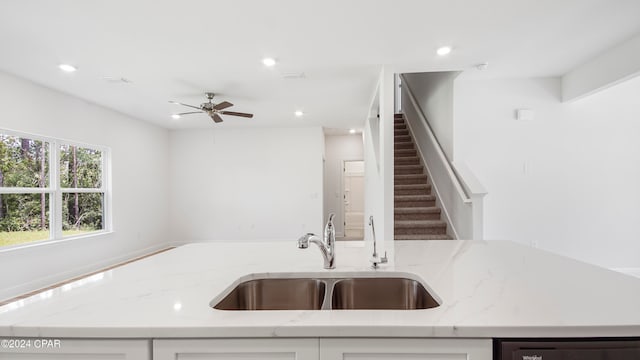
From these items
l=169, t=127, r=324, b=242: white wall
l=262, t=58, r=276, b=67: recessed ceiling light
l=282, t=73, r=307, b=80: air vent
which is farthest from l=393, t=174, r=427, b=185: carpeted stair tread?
l=262, t=58, r=276, b=67: recessed ceiling light

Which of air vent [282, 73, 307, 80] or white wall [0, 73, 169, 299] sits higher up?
air vent [282, 73, 307, 80]

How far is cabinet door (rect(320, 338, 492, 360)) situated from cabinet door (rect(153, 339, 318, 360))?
1.9 inches

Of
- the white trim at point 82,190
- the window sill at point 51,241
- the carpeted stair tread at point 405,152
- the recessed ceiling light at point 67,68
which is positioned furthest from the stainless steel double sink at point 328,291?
the white trim at point 82,190

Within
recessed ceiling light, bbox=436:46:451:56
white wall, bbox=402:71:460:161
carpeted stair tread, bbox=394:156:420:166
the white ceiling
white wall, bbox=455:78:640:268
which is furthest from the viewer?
carpeted stair tread, bbox=394:156:420:166

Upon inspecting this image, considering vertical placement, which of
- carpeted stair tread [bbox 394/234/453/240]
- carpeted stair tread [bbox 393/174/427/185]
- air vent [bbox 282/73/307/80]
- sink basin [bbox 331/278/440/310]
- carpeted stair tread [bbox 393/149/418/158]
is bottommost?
carpeted stair tread [bbox 394/234/453/240]

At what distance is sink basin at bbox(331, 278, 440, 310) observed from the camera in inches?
47.6

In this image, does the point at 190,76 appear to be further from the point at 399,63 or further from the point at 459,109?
the point at 459,109

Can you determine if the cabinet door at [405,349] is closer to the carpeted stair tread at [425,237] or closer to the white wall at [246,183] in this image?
the carpeted stair tread at [425,237]

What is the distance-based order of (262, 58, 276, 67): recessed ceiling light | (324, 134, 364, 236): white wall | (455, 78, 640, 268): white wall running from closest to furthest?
(262, 58, 276, 67): recessed ceiling light, (455, 78, 640, 268): white wall, (324, 134, 364, 236): white wall

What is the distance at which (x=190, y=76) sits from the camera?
3363mm

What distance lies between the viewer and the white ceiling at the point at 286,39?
Result: 210 cm

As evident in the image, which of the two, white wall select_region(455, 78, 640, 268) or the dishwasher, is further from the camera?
white wall select_region(455, 78, 640, 268)

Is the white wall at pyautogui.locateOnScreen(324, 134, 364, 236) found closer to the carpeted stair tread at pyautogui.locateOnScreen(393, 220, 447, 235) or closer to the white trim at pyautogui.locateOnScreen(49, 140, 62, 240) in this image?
the carpeted stair tread at pyautogui.locateOnScreen(393, 220, 447, 235)

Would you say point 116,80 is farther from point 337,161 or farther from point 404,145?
point 337,161
